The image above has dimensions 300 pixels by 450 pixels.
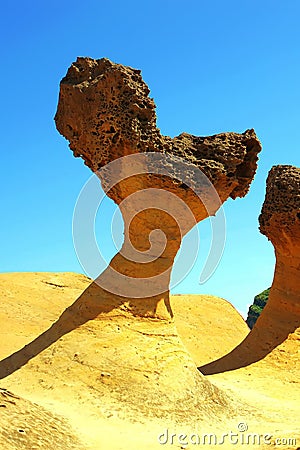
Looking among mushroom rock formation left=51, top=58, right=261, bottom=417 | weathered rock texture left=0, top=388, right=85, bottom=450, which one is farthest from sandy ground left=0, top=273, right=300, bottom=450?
mushroom rock formation left=51, top=58, right=261, bottom=417

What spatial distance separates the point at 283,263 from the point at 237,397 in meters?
3.67

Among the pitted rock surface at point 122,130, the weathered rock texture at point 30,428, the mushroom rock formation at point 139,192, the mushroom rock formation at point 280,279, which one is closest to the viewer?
the weathered rock texture at point 30,428

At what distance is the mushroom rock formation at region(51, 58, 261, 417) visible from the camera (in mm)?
7129

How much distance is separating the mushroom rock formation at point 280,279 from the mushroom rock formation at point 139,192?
2314 millimetres

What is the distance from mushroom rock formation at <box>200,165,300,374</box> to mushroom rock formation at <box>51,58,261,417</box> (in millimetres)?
2314

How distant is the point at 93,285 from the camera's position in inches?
299

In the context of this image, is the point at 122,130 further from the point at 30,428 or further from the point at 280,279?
the point at 280,279

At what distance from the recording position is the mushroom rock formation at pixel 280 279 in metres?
9.73

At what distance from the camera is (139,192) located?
7.53m

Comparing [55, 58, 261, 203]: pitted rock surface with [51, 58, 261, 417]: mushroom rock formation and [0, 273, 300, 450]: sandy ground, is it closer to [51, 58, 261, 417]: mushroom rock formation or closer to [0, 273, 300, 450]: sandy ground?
[51, 58, 261, 417]: mushroom rock formation

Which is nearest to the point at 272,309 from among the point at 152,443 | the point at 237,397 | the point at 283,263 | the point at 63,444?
the point at 283,263

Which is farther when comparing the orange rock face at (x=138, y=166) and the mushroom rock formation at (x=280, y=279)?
the mushroom rock formation at (x=280, y=279)

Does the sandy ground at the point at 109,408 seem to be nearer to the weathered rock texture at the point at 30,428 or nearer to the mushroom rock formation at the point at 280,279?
the weathered rock texture at the point at 30,428

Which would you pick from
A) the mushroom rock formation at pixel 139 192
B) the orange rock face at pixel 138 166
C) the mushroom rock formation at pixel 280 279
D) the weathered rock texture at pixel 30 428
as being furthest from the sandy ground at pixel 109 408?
the orange rock face at pixel 138 166
